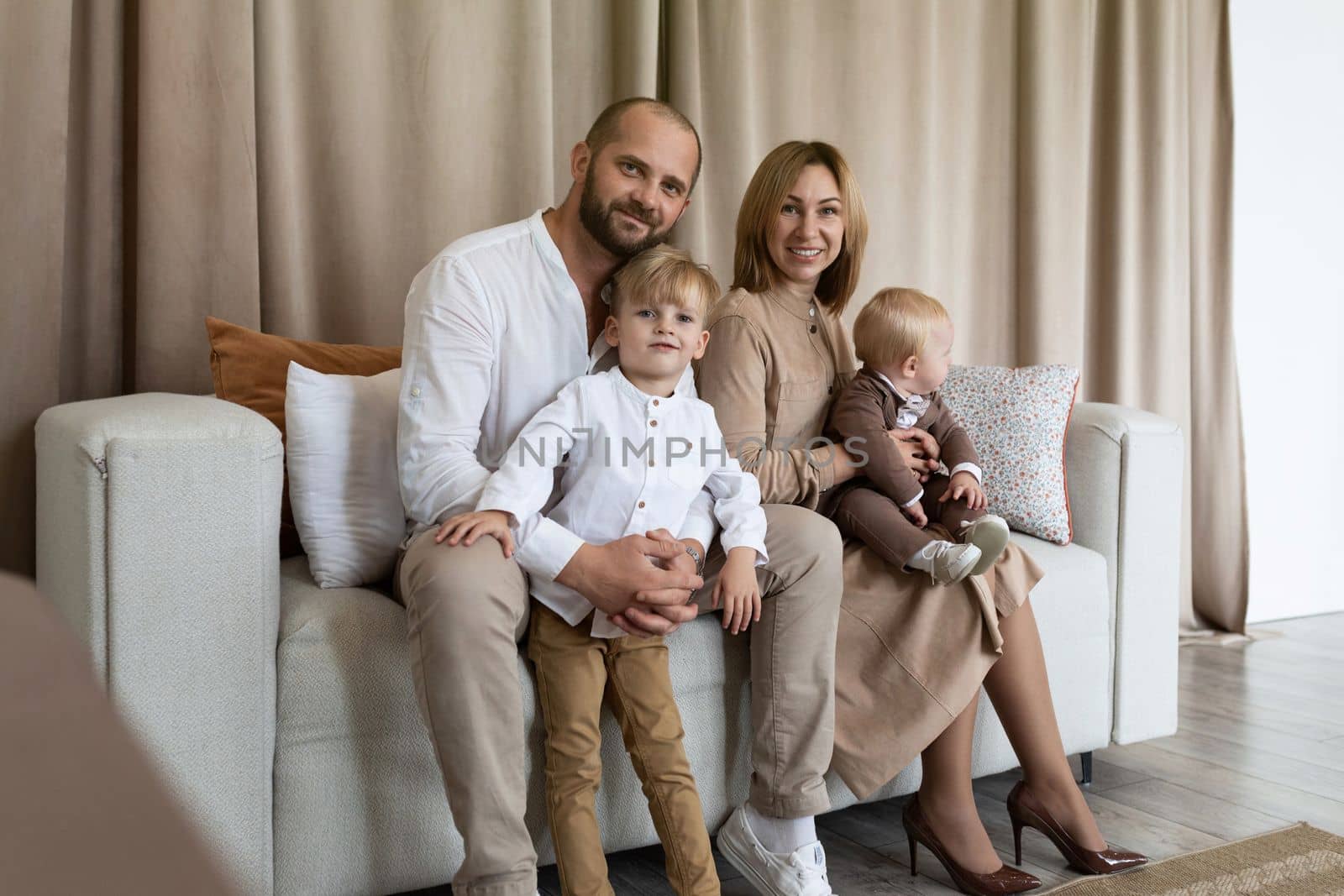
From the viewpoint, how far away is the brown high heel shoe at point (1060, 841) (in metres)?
1.71

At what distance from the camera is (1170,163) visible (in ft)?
10.9

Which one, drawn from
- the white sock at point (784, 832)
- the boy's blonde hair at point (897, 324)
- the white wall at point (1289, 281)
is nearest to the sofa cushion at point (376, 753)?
the white sock at point (784, 832)

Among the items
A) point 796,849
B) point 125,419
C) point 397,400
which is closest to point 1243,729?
point 796,849

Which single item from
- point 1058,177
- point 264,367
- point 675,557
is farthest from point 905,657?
point 1058,177

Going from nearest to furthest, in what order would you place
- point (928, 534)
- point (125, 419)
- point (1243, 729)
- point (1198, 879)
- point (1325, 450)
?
1. point (125, 419)
2. point (1198, 879)
3. point (928, 534)
4. point (1243, 729)
5. point (1325, 450)

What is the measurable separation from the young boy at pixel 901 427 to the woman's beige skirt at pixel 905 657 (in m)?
0.06

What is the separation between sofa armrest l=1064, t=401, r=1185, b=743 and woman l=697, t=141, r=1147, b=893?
0.38m

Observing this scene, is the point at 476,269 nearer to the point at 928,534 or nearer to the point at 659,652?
the point at 659,652

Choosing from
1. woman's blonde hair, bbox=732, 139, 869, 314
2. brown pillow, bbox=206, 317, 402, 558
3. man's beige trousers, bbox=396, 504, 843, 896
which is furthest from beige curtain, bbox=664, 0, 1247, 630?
man's beige trousers, bbox=396, 504, 843, 896

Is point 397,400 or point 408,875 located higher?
point 397,400

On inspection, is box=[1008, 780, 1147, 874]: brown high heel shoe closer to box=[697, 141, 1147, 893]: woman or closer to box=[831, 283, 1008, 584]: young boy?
box=[697, 141, 1147, 893]: woman

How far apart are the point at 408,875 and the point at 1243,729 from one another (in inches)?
73.6

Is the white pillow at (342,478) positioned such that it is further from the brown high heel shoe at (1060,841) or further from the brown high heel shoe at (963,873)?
the brown high heel shoe at (1060,841)

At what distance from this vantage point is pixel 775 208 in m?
1.99
